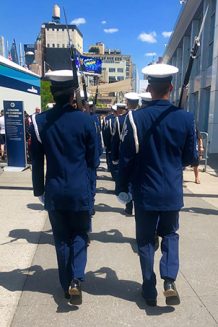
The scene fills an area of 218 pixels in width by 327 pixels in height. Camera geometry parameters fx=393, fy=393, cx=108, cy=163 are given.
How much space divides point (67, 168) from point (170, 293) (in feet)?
4.36

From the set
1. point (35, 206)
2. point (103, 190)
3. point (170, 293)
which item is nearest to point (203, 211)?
point (103, 190)

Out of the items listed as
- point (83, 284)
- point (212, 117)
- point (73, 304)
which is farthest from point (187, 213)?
point (212, 117)

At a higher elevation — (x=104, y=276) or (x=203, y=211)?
(x=104, y=276)

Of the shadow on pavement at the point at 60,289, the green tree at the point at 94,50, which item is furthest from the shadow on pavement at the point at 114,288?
the green tree at the point at 94,50

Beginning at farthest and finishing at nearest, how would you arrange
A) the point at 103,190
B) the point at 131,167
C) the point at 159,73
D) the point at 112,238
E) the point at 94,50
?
the point at 94,50 < the point at 103,190 < the point at 112,238 < the point at 131,167 < the point at 159,73

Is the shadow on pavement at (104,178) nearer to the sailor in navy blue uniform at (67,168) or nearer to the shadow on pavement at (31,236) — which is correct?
the shadow on pavement at (31,236)

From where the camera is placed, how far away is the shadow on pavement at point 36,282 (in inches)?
138

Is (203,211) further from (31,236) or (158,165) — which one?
(158,165)

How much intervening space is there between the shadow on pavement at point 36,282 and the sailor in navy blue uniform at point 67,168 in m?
0.14

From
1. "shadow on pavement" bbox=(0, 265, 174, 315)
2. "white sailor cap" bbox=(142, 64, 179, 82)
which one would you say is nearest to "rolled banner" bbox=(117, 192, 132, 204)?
"shadow on pavement" bbox=(0, 265, 174, 315)

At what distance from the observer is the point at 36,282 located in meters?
3.85

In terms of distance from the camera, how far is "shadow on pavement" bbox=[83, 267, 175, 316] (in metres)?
3.36

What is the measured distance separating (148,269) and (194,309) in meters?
0.52

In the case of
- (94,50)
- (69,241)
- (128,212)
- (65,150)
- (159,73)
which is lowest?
(128,212)
